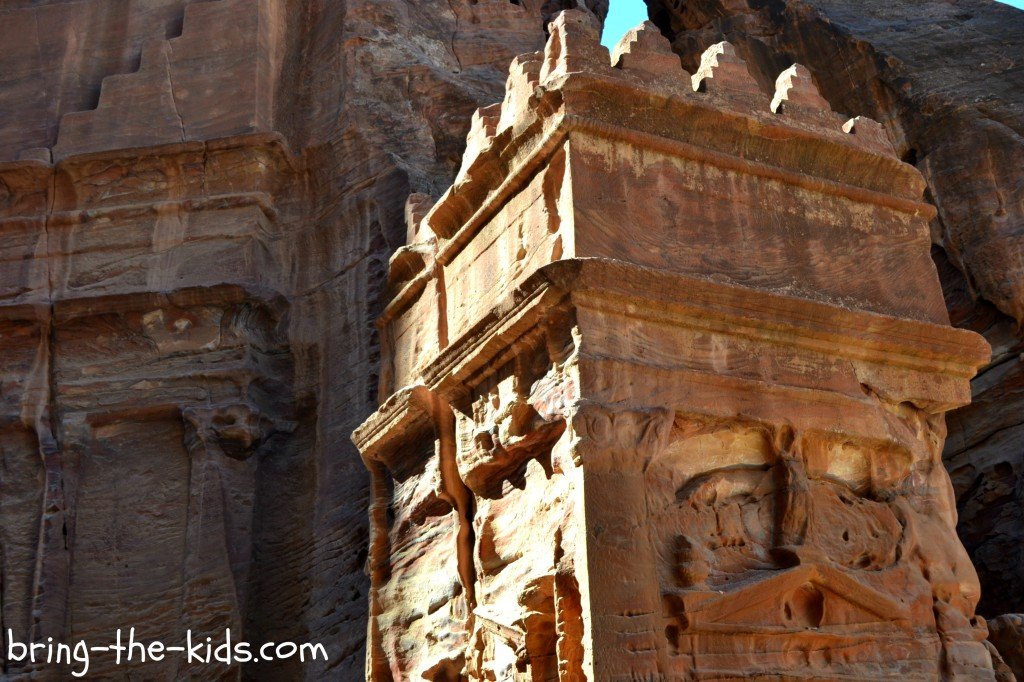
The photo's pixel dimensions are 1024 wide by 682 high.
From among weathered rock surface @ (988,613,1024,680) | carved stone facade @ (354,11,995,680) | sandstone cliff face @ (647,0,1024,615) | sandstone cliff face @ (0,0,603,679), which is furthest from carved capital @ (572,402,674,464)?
sandstone cliff face @ (647,0,1024,615)

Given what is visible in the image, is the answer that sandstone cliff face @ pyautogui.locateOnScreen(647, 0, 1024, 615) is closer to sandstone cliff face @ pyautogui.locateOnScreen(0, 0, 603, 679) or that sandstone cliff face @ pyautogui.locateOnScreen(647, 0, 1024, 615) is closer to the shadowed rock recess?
the shadowed rock recess

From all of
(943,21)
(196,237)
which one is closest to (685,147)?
(196,237)

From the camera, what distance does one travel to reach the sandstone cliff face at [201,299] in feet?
27.6

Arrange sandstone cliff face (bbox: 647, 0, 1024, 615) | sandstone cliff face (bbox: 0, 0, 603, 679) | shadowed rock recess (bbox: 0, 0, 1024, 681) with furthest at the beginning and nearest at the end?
1. sandstone cliff face (bbox: 647, 0, 1024, 615)
2. sandstone cliff face (bbox: 0, 0, 603, 679)
3. shadowed rock recess (bbox: 0, 0, 1024, 681)

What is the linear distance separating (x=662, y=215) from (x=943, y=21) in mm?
6529

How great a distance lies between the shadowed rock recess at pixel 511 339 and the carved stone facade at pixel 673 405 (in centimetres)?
2

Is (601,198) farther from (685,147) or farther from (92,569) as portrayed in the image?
(92,569)

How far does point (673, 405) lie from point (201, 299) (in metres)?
4.26

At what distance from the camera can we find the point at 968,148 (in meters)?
10.7

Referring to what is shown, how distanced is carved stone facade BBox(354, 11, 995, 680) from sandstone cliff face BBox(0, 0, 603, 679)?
128 centimetres

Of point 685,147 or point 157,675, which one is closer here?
point 685,147

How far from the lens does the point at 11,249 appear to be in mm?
9781

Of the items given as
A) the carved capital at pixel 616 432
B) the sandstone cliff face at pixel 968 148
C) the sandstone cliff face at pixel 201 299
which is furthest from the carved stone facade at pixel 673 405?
the sandstone cliff face at pixel 968 148

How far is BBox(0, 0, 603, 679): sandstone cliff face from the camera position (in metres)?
8.41
